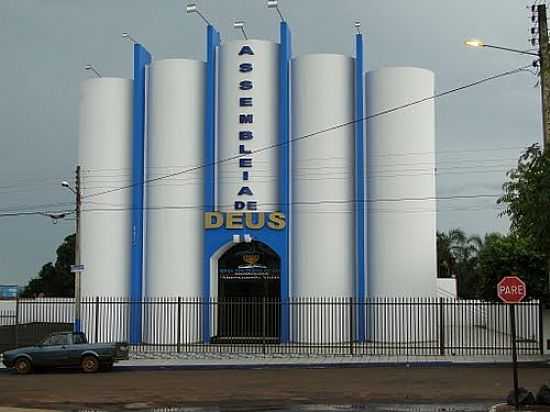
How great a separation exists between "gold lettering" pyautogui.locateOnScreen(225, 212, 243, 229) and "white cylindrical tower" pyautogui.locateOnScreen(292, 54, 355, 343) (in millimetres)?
2454

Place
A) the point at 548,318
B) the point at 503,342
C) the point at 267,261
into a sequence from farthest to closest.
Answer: the point at 267,261 < the point at 503,342 < the point at 548,318

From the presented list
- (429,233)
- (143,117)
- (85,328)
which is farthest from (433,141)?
(85,328)

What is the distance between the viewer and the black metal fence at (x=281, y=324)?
1491 inches

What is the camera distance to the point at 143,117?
42.2 m

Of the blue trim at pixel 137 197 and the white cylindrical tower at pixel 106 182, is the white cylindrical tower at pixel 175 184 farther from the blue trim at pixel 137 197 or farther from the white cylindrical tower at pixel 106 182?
the white cylindrical tower at pixel 106 182

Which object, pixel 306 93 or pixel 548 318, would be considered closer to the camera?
pixel 548 318

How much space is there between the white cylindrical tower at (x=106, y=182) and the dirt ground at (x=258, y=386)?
11471 millimetres

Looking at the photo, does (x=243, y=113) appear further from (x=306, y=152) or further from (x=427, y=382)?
(x=427, y=382)

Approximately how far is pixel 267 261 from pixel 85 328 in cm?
893

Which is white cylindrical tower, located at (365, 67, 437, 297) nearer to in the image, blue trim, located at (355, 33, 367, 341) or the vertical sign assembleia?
blue trim, located at (355, 33, 367, 341)

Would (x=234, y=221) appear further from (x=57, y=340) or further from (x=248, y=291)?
(x=57, y=340)

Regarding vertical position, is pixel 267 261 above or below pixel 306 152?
below

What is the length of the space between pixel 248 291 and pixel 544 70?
20.4 meters

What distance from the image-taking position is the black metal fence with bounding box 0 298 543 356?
3788cm
